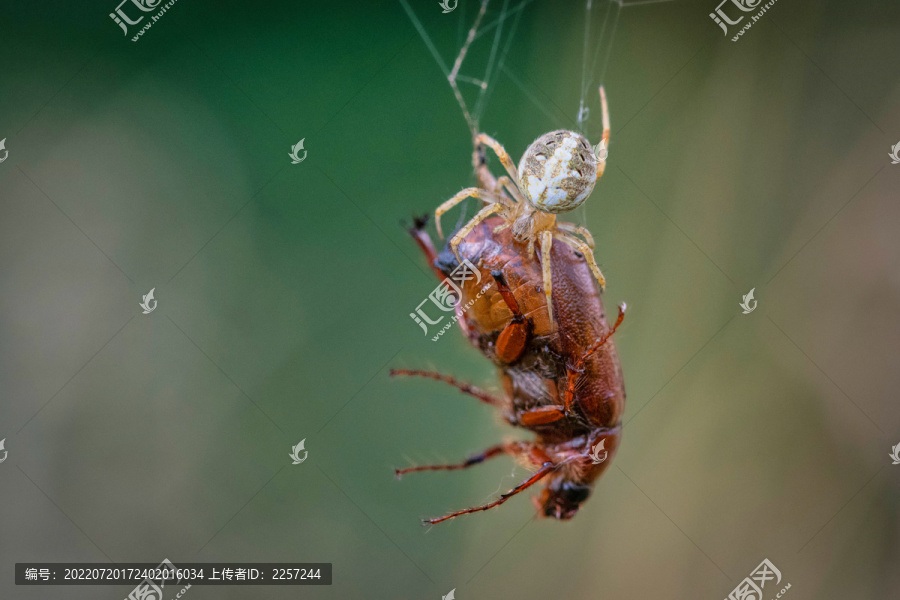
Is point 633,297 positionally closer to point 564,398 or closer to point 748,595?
point 748,595

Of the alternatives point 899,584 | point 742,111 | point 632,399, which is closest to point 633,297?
point 632,399

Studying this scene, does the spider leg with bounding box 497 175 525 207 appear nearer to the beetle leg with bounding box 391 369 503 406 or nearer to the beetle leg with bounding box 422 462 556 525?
the beetle leg with bounding box 391 369 503 406

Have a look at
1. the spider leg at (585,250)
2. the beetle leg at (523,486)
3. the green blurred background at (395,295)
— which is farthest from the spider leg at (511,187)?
the green blurred background at (395,295)

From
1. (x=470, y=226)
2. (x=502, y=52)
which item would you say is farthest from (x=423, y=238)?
(x=502, y=52)

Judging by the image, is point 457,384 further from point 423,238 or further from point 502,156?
point 502,156

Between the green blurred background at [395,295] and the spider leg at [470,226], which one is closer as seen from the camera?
the spider leg at [470,226]

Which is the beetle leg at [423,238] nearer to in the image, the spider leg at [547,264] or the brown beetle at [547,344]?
the brown beetle at [547,344]

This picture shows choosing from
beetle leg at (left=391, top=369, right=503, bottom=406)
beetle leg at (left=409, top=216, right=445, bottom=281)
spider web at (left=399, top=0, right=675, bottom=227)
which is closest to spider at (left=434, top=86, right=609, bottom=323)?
beetle leg at (left=409, top=216, right=445, bottom=281)

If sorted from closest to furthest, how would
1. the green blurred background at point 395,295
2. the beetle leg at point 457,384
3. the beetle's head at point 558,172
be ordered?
the beetle's head at point 558,172, the beetle leg at point 457,384, the green blurred background at point 395,295
